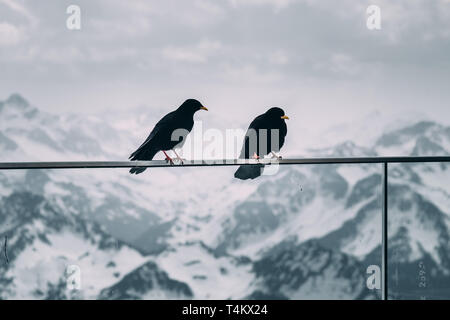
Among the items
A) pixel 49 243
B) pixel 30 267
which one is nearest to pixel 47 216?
pixel 49 243

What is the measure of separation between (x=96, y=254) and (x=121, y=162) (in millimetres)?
69934

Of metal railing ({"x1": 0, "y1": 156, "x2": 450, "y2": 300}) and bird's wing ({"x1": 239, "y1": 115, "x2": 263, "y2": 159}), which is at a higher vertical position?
bird's wing ({"x1": 239, "y1": 115, "x2": 263, "y2": 159})

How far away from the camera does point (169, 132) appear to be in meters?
3.61

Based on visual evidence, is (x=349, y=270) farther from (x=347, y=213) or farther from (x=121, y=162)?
(x=121, y=162)

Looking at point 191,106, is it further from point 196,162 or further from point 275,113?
point 196,162

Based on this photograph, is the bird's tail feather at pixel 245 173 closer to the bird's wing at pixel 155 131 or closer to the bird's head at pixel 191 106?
the bird's wing at pixel 155 131

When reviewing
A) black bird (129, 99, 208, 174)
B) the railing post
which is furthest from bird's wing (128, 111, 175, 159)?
the railing post

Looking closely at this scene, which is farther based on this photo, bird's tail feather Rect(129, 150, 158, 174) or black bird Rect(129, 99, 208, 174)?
black bird Rect(129, 99, 208, 174)

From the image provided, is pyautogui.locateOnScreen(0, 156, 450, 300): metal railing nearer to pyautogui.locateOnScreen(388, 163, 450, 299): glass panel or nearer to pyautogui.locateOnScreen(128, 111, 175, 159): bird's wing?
pyautogui.locateOnScreen(128, 111, 175, 159): bird's wing

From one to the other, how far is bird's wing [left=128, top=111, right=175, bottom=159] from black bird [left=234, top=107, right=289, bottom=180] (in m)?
0.46

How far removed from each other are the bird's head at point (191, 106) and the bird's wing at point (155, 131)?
0.08 meters

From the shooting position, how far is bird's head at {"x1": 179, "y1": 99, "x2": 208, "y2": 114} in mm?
3848

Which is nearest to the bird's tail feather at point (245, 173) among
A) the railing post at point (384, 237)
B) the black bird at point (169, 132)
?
the black bird at point (169, 132)
